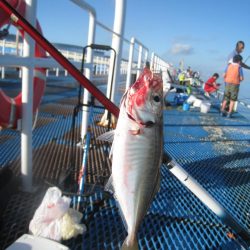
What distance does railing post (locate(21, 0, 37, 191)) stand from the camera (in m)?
2.37

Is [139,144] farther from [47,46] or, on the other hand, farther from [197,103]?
[197,103]

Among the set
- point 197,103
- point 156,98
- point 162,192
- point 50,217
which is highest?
point 156,98

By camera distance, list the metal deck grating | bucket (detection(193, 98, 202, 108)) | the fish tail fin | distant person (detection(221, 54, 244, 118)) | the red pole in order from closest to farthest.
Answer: the fish tail fin, the red pole, the metal deck grating, distant person (detection(221, 54, 244, 118)), bucket (detection(193, 98, 202, 108))

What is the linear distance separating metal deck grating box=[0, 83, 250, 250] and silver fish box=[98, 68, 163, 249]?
102 centimetres

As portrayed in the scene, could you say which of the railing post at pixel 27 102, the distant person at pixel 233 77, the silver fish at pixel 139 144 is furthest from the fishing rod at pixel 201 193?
the distant person at pixel 233 77

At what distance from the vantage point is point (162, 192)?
314 cm

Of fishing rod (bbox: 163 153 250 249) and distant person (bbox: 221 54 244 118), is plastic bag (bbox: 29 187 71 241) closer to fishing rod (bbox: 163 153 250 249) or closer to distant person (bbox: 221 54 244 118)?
fishing rod (bbox: 163 153 250 249)

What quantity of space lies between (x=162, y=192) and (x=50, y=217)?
140 centimetres

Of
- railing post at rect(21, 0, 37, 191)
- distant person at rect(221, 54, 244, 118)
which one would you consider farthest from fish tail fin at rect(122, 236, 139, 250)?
distant person at rect(221, 54, 244, 118)

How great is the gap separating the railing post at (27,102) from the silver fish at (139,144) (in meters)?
1.42

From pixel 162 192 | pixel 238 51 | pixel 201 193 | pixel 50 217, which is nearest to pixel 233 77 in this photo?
pixel 238 51

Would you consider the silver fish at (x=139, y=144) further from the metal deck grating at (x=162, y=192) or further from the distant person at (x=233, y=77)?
the distant person at (x=233, y=77)

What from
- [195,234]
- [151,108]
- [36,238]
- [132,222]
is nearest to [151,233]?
[195,234]

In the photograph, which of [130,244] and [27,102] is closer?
[130,244]
